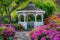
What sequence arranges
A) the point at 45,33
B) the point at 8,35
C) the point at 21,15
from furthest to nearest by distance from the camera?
the point at 21,15, the point at 8,35, the point at 45,33

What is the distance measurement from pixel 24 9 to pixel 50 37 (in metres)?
23.6

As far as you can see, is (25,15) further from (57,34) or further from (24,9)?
(57,34)

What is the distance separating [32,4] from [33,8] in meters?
Answer: 0.58

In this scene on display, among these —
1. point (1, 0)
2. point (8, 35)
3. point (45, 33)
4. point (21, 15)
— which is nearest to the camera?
point (45, 33)

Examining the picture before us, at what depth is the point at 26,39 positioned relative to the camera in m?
22.8

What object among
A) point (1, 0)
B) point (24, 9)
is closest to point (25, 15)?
point (24, 9)

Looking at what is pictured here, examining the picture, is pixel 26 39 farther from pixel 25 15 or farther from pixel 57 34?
pixel 25 15

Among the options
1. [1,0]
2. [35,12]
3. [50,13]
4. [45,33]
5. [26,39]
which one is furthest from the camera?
[50,13]

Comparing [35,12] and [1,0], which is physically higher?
[1,0]

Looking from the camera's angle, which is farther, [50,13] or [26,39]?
[50,13]

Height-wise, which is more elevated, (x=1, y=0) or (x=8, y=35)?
(x=1, y=0)

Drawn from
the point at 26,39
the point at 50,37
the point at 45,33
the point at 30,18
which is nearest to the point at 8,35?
the point at 26,39

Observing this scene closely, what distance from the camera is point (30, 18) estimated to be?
42.5 metres

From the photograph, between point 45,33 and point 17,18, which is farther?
point 17,18
